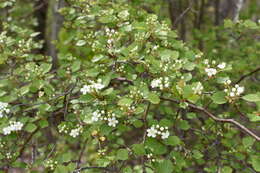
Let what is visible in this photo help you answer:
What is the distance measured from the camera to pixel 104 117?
178 cm

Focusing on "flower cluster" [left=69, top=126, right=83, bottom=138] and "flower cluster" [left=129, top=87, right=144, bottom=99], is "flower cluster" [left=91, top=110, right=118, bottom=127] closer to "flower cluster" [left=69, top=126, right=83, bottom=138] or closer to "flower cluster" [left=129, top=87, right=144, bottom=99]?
"flower cluster" [left=129, top=87, right=144, bottom=99]

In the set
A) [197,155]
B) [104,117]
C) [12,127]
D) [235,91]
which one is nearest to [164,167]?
[197,155]

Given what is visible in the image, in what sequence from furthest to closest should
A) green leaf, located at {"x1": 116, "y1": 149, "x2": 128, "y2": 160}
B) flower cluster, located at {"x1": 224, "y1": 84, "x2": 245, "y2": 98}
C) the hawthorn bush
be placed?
green leaf, located at {"x1": 116, "y1": 149, "x2": 128, "y2": 160} → the hawthorn bush → flower cluster, located at {"x1": 224, "y1": 84, "x2": 245, "y2": 98}

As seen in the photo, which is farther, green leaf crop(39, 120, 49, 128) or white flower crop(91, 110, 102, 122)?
green leaf crop(39, 120, 49, 128)

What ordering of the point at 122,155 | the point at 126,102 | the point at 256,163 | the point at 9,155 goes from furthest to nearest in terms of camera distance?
1. the point at 9,155
2. the point at 122,155
3. the point at 256,163
4. the point at 126,102

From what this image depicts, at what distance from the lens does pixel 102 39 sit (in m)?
2.08

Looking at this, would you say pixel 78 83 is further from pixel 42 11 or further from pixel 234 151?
pixel 42 11

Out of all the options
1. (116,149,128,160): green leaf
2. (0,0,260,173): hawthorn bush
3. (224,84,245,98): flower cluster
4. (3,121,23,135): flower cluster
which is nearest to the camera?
(224,84,245,98): flower cluster

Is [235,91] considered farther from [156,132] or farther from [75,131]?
[75,131]

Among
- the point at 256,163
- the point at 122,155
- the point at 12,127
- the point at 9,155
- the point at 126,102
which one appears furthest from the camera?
the point at 9,155

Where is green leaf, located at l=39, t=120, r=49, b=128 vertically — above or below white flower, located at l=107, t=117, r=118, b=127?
below

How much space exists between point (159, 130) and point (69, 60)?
102 cm

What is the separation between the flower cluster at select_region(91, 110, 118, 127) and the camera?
5.70ft

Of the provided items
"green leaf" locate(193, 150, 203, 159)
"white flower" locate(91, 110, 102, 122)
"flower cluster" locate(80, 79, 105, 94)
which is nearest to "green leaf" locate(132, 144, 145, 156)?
"white flower" locate(91, 110, 102, 122)
